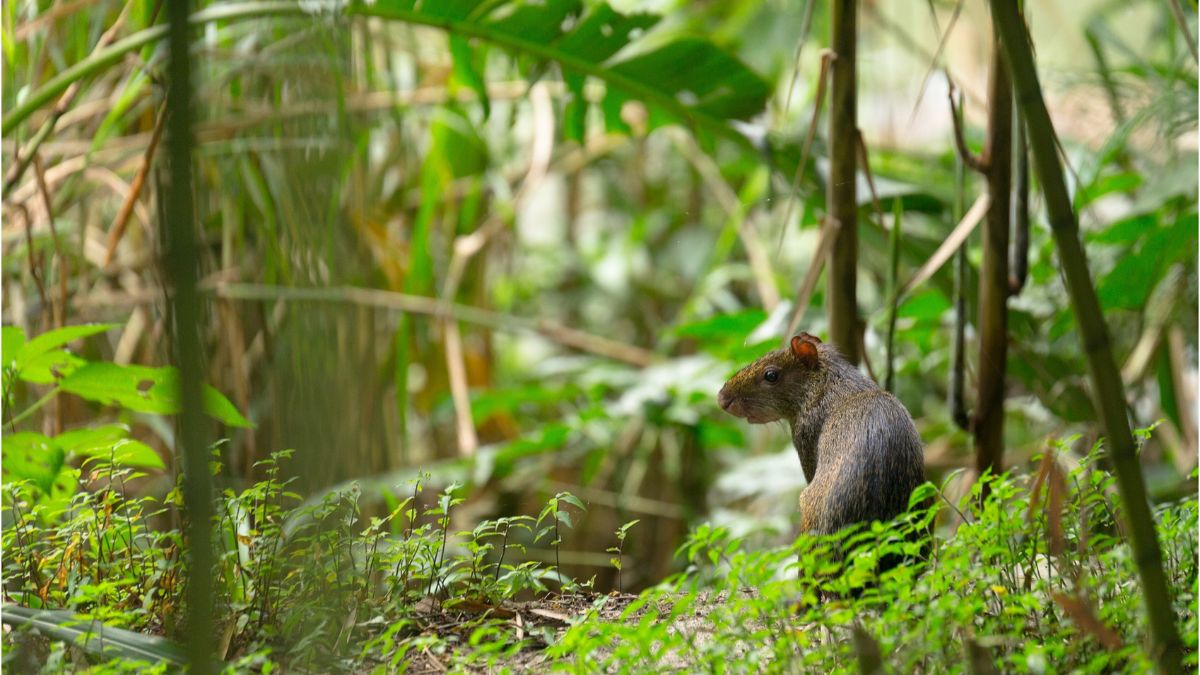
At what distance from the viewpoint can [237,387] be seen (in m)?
2.71

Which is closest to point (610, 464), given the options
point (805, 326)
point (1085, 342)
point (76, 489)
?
point (805, 326)

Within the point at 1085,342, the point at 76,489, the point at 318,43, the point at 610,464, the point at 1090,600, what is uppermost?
the point at 318,43

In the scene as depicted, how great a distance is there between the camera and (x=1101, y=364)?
4.34 feet

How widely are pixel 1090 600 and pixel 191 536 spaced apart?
1181 mm

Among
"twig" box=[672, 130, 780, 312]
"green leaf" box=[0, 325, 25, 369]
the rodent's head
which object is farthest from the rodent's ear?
"twig" box=[672, 130, 780, 312]

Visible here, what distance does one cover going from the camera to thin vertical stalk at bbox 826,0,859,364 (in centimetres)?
212

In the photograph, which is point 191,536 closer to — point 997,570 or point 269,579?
point 269,579

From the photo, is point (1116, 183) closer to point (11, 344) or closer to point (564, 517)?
point (564, 517)

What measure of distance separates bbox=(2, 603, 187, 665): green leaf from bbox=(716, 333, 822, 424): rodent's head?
1.00 metres

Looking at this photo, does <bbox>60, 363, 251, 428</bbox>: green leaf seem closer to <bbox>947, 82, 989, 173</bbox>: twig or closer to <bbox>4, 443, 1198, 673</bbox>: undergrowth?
<bbox>4, 443, 1198, 673</bbox>: undergrowth

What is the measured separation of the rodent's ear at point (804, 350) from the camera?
1.93 metres

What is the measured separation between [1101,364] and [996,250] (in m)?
1.06

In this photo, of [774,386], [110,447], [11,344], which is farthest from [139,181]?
[774,386]

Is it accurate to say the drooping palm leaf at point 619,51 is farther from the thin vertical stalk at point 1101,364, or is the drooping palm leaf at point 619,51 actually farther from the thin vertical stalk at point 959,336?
the thin vertical stalk at point 1101,364
